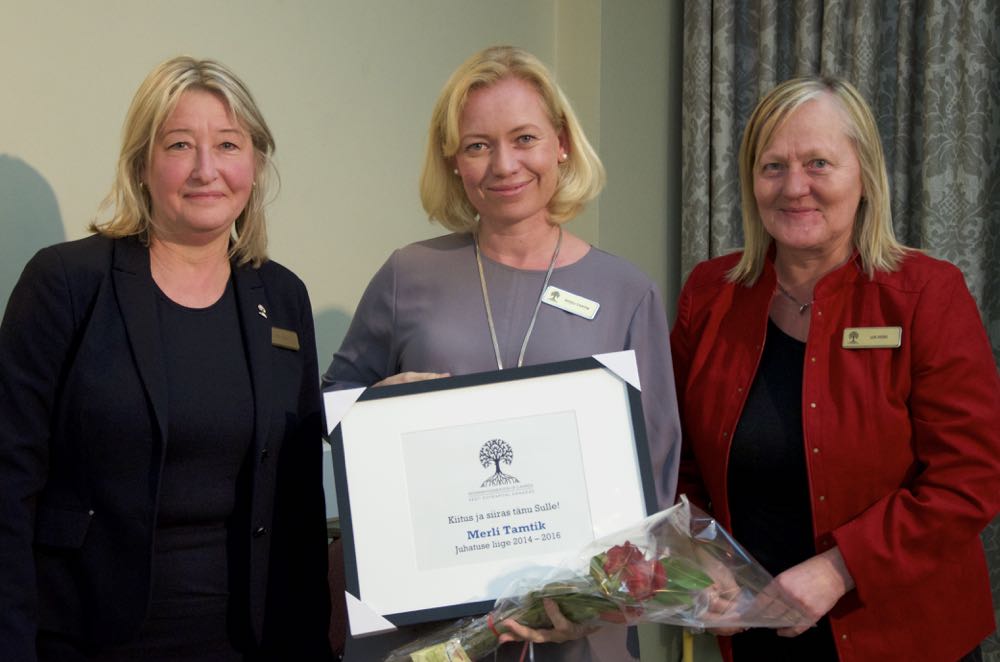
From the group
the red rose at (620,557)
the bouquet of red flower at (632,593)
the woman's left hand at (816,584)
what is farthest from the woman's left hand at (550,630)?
the woman's left hand at (816,584)

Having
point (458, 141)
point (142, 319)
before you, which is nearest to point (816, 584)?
point (458, 141)

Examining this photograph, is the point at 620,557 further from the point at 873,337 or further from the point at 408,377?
the point at 873,337

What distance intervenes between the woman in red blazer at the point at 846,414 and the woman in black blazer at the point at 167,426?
A: 1.03 m

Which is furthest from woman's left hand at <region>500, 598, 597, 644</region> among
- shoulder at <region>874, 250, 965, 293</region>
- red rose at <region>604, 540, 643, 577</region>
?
shoulder at <region>874, 250, 965, 293</region>

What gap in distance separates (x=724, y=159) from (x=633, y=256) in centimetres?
58

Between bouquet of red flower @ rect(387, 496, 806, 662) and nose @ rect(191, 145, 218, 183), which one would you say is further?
nose @ rect(191, 145, 218, 183)

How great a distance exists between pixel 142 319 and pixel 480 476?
790mm

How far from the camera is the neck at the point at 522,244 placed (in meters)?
2.36

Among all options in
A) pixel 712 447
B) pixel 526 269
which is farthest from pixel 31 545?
pixel 712 447

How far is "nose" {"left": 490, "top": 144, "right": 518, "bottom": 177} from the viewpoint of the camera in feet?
7.37

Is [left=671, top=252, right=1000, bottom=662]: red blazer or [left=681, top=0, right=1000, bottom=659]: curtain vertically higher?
[left=681, top=0, right=1000, bottom=659]: curtain

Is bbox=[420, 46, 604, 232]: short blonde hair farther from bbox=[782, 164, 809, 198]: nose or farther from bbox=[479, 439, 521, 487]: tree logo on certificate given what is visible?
bbox=[479, 439, 521, 487]: tree logo on certificate

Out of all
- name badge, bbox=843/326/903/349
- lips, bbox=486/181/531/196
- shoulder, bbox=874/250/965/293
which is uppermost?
lips, bbox=486/181/531/196

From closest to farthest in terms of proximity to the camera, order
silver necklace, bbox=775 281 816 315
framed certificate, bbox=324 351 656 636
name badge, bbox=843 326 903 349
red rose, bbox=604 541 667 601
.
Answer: red rose, bbox=604 541 667 601 < framed certificate, bbox=324 351 656 636 < name badge, bbox=843 326 903 349 < silver necklace, bbox=775 281 816 315
